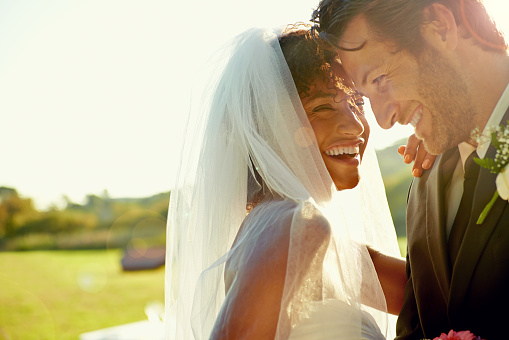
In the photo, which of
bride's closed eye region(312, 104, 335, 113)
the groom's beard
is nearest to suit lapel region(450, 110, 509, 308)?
the groom's beard

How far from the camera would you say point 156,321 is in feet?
22.5

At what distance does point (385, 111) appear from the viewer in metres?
2.58

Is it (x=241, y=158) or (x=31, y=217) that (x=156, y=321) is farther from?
(x=31, y=217)

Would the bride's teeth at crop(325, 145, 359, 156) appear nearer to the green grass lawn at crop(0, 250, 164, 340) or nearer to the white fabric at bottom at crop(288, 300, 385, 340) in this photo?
the white fabric at bottom at crop(288, 300, 385, 340)

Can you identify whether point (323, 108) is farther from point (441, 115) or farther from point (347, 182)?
point (441, 115)

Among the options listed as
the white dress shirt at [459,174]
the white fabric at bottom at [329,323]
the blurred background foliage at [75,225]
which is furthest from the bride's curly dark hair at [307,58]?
the blurred background foliage at [75,225]

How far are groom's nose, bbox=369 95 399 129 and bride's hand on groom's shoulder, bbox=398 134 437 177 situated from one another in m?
0.30

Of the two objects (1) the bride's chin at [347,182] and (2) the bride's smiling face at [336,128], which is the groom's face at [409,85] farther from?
(1) the bride's chin at [347,182]

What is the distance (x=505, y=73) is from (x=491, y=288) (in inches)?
43.1

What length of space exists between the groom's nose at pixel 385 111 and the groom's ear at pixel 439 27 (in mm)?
376

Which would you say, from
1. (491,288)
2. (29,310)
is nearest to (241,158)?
(491,288)

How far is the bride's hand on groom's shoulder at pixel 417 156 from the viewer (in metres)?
2.67

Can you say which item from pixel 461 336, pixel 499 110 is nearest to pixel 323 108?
pixel 499 110

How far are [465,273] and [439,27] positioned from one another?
4.28 ft
